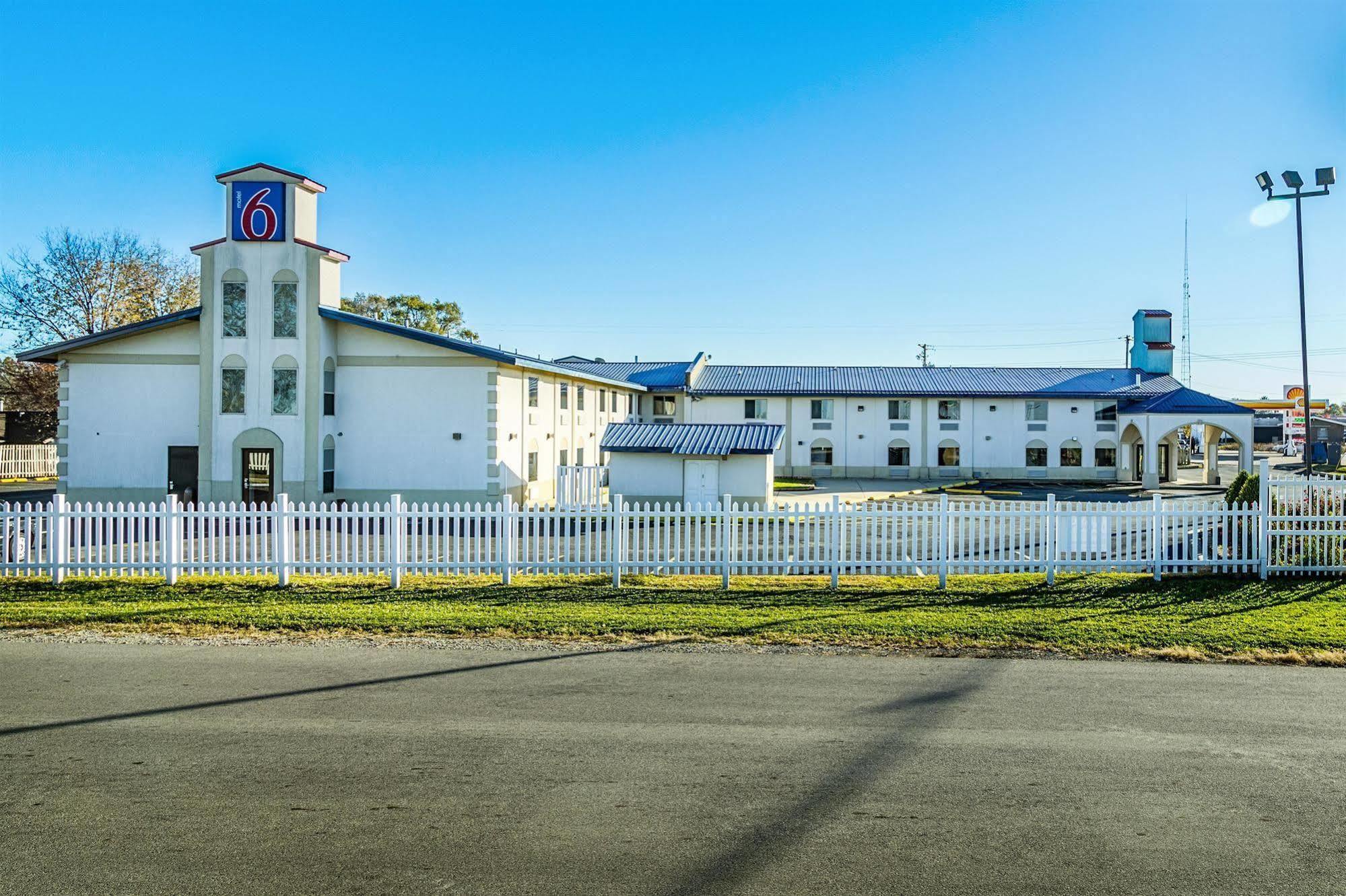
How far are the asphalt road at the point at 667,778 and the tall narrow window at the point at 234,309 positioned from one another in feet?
59.1

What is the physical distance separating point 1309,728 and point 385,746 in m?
7.41

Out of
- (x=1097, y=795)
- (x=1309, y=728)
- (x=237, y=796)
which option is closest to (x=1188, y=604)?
(x=1309, y=728)

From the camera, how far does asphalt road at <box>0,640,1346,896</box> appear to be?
5004mm

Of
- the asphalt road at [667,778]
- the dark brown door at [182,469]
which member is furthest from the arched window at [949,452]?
the asphalt road at [667,778]

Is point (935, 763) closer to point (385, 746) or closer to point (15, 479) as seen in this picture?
point (385, 746)

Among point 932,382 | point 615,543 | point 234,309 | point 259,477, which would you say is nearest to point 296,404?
point 234,309

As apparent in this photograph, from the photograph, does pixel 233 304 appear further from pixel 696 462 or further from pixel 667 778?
pixel 667 778

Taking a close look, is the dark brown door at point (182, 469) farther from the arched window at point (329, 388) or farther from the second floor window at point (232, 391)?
the arched window at point (329, 388)

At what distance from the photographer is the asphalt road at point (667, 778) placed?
500 cm

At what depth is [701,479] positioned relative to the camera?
90.8 ft

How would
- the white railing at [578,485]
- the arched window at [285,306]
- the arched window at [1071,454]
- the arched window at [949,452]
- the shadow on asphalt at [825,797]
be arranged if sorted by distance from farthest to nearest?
the arched window at [949,452] < the arched window at [1071,454] < the white railing at [578,485] < the arched window at [285,306] < the shadow on asphalt at [825,797]

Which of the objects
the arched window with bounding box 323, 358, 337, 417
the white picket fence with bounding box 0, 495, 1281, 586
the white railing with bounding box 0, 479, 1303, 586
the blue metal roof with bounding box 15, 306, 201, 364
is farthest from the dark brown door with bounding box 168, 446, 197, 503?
the white picket fence with bounding box 0, 495, 1281, 586

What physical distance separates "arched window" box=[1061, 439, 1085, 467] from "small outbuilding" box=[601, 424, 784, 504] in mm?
24757

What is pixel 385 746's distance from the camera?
6.96 metres
